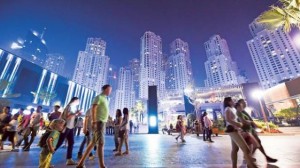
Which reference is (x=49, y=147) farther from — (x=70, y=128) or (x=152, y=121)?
(x=152, y=121)

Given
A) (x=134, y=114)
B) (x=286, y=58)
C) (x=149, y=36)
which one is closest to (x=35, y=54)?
(x=149, y=36)

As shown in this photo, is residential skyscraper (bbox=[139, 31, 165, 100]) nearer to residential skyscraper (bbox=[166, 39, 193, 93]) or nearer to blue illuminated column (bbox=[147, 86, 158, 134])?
residential skyscraper (bbox=[166, 39, 193, 93])

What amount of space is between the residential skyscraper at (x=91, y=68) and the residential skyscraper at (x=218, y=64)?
94972 mm

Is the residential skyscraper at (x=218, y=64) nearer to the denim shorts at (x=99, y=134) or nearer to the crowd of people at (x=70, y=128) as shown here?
the crowd of people at (x=70, y=128)

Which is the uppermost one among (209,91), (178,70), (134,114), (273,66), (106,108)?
(178,70)

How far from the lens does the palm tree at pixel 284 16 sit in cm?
416

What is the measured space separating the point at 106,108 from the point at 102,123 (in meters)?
0.36

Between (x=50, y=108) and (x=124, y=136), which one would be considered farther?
(x=50, y=108)

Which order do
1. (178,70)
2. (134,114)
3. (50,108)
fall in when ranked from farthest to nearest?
1. (178,70)
2. (134,114)
3. (50,108)

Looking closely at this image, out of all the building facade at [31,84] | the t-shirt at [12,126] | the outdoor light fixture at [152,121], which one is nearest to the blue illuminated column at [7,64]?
the building facade at [31,84]

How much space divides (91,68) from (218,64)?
356 feet

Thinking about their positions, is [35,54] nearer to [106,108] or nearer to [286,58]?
[106,108]

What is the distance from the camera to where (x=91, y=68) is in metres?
125

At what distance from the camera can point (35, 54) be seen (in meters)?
174
